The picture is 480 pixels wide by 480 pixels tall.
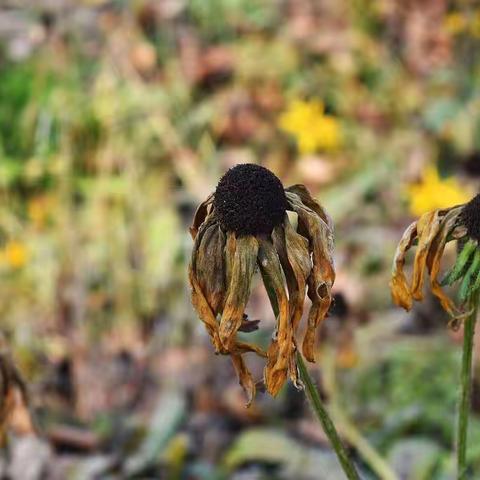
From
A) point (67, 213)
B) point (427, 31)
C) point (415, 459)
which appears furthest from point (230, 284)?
point (427, 31)

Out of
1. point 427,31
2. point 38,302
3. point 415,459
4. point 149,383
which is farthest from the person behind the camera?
point 427,31

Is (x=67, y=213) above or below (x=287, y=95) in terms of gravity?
below

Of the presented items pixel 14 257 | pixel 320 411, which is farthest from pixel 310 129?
pixel 320 411

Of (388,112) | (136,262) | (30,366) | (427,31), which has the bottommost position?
(30,366)


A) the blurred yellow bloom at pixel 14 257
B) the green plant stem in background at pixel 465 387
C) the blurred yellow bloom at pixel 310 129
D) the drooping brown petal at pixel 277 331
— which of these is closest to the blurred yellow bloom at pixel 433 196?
the blurred yellow bloom at pixel 310 129

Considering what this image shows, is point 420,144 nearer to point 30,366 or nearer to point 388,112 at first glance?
point 388,112

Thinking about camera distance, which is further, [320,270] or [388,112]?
[388,112]

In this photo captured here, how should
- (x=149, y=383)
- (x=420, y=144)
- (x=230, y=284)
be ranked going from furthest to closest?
(x=420, y=144), (x=149, y=383), (x=230, y=284)
